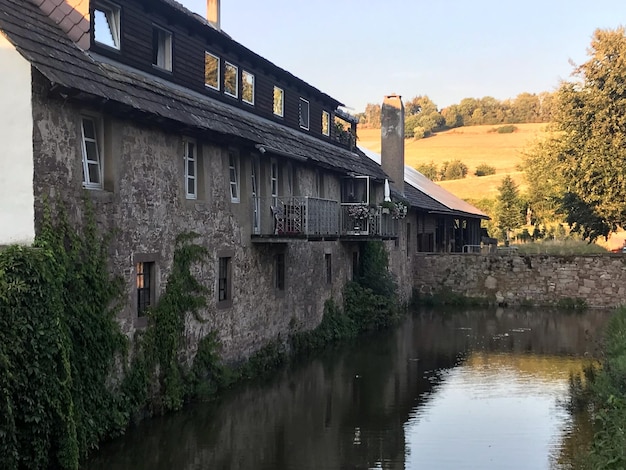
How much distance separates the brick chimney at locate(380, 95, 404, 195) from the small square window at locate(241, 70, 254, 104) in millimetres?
13662

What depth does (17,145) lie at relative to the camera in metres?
11.1

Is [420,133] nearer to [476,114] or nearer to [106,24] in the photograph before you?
[476,114]

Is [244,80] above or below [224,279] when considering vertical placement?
above

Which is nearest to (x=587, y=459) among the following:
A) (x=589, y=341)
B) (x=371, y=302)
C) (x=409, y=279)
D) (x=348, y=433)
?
(x=348, y=433)

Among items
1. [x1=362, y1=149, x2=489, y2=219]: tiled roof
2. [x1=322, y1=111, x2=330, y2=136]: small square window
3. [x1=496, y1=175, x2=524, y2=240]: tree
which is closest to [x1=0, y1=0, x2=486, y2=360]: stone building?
[x1=322, y1=111, x2=330, y2=136]: small square window

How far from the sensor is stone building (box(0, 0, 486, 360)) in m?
11.2

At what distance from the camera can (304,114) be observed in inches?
1013

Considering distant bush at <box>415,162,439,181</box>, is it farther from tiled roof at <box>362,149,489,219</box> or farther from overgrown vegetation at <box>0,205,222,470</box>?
overgrown vegetation at <box>0,205,222,470</box>

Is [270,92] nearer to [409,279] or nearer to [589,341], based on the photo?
[589,341]

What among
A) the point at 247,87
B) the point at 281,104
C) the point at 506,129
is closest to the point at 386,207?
the point at 281,104

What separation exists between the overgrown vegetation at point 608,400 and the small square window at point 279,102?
11.5 metres

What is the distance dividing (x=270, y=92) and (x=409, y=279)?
15.6 m

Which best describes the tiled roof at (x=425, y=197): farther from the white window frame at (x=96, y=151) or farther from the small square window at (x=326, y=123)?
the white window frame at (x=96, y=151)

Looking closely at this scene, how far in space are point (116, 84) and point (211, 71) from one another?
19.5 ft
